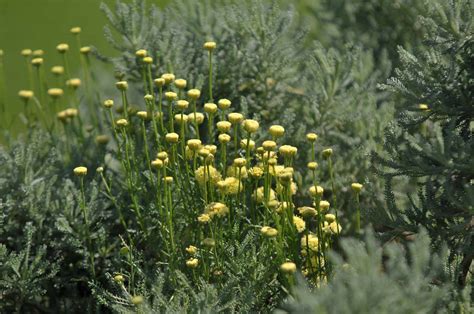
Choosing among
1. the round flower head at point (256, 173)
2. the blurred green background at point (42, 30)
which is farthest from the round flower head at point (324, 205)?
the blurred green background at point (42, 30)

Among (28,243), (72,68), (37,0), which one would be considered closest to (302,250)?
(28,243)

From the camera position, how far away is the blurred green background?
7.22 meters

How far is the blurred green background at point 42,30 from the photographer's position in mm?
7223

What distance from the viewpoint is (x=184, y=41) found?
3730 mm

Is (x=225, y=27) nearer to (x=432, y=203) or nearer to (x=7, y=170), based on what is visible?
(x=7, y=170)

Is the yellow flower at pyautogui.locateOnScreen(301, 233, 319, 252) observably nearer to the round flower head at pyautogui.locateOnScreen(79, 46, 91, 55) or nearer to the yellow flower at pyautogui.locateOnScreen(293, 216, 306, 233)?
the yellow flower at pyautogui.locateOnScreen(293, 216, 306, 233)

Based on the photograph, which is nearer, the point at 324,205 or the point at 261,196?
the point at 324,205

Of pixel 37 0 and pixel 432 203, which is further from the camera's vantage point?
pixel 37 0

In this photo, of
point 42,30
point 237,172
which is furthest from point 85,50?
point 42,30

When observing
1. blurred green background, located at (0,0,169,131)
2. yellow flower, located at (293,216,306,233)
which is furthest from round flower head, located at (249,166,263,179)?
blurred green background, located at (0,0,169,131)

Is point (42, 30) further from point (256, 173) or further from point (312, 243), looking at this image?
point (312, 243)

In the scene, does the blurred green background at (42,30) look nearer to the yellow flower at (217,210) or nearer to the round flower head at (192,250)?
the round flower head at (192,250)

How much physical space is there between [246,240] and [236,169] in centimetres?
25

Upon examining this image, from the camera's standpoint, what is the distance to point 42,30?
306 inches
